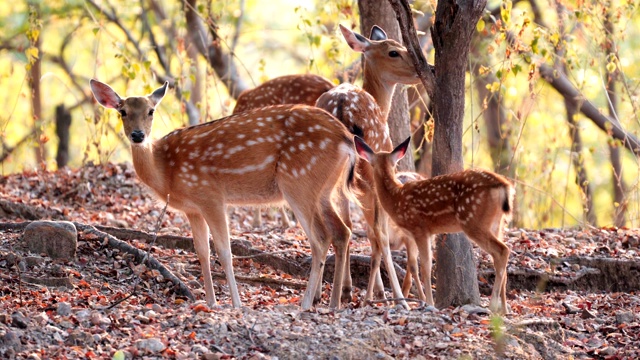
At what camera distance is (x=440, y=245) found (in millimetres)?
7723

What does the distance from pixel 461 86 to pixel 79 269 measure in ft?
11.4

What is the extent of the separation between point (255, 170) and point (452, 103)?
1655 millimetres

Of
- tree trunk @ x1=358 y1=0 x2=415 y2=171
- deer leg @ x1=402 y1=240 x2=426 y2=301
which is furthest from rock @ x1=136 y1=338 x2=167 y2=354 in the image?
tree trunk @ x1=358 y1=0 x2=415 y2=171

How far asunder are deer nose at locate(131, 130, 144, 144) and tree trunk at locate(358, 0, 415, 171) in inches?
142

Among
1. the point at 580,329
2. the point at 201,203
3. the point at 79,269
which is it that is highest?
the point at 201,203

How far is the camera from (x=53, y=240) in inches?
319

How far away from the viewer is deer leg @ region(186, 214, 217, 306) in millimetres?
7738

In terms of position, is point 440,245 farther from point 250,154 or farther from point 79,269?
point 79,269

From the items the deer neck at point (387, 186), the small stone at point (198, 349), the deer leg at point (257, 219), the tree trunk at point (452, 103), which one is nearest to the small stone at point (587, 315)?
the tree trunk at point (452, 103)

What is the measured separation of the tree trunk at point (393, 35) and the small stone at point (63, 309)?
514 centimetres

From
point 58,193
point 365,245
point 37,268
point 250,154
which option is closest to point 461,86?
point 250,154

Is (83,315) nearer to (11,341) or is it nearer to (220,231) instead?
(11,341)

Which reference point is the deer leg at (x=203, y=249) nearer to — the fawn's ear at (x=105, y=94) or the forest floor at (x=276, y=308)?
the forest floor at (x=276, y=308)

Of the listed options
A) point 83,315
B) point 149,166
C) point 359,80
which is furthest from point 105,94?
point 359,80
